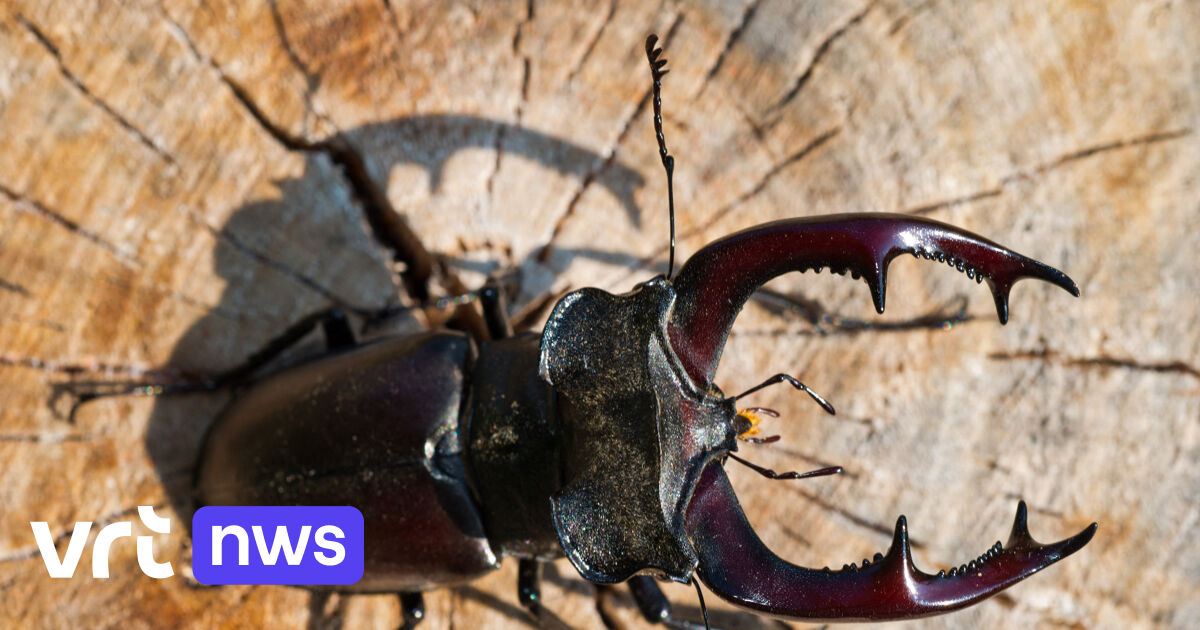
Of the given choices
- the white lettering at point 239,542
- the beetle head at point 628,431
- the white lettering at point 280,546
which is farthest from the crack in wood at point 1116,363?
the white lettering at point 239,542

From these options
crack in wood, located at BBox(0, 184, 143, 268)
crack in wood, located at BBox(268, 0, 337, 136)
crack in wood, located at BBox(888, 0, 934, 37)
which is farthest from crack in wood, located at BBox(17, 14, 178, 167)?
Result: crack in wood, located at BBox(888, 0, 934, 37)

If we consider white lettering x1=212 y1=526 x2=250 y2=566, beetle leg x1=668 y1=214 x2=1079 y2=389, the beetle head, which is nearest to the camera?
beetle leg x1=668 y1=214 x2=1079 y2=389

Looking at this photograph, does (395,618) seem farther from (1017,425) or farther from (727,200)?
(1017,425)

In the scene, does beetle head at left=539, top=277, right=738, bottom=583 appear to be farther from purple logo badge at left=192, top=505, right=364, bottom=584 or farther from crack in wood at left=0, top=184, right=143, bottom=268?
crack in wood at left=0, top=184, right=143, bottom=268

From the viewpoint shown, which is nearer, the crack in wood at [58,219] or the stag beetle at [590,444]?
the stag beetle at [590,444]

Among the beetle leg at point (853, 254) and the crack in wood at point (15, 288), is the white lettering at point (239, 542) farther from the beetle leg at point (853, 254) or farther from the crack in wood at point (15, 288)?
the beetle leg at point (853, 254)

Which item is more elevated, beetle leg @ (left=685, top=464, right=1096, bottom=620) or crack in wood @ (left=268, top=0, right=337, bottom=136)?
crack in wood @ (left=268, top=0, right=337, bottom=136)

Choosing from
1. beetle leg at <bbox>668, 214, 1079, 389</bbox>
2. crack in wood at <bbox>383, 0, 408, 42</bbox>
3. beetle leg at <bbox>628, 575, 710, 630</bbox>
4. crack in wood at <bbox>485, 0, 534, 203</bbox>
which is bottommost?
beetle leg at <bbox>628, 575, 710, 630</bbox>
